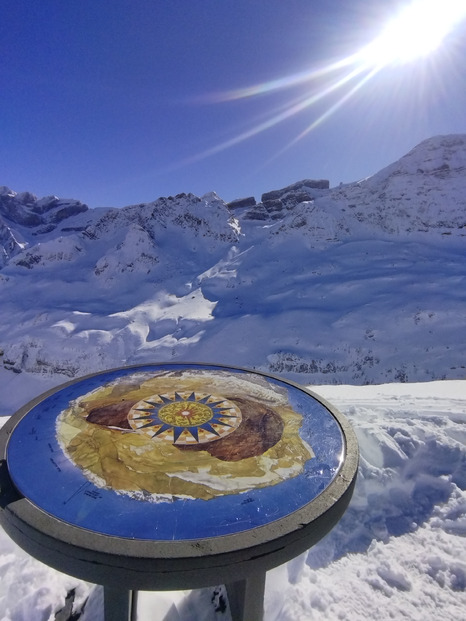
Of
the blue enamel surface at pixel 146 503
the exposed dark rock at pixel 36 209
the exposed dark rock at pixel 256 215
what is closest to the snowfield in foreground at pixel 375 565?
the blue enamel surface at pixel 146 503

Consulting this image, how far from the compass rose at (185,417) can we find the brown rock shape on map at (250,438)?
3.1 inches

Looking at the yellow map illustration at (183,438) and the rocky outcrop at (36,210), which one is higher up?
the rocky outcrop at (36,210)

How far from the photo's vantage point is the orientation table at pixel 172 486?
74.9 inches

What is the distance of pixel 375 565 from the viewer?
3.40 metres

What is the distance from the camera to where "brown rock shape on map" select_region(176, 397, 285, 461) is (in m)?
2.80

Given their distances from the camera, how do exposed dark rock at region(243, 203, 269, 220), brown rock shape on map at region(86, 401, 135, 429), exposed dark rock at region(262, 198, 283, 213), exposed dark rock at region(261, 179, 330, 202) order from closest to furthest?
1. brown rock shape on map at region(86, 401, 135, 429)
2. exposed dark rock at region(243, 203, 269, 220)
3. exposed dark rock at region(262, 198, 283, 213)
4. exposed dark rock at region(261, 179, 330, 202)

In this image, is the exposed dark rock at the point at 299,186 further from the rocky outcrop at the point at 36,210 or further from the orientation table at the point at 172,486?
the orientation table at the point at 172,486

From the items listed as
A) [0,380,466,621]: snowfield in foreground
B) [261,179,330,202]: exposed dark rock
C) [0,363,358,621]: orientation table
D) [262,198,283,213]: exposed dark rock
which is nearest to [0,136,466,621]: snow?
[0,380,466,621]: snowfield in foreground

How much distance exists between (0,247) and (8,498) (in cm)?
8033

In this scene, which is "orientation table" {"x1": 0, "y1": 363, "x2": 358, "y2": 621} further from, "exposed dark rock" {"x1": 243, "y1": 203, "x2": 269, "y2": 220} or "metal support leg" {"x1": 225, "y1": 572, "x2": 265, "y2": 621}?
"exposed dark rock" {"x1": 243, "y1": 203, "x2": 269, "y2": 220}

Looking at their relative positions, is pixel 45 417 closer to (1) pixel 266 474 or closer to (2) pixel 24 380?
(1) pixel 266 474

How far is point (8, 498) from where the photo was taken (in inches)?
89.0

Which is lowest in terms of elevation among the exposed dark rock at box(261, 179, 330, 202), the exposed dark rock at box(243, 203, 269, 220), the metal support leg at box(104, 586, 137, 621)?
the metal support leg at box(104, 586, 137, 621)

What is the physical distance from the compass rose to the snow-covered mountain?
14.7 m
